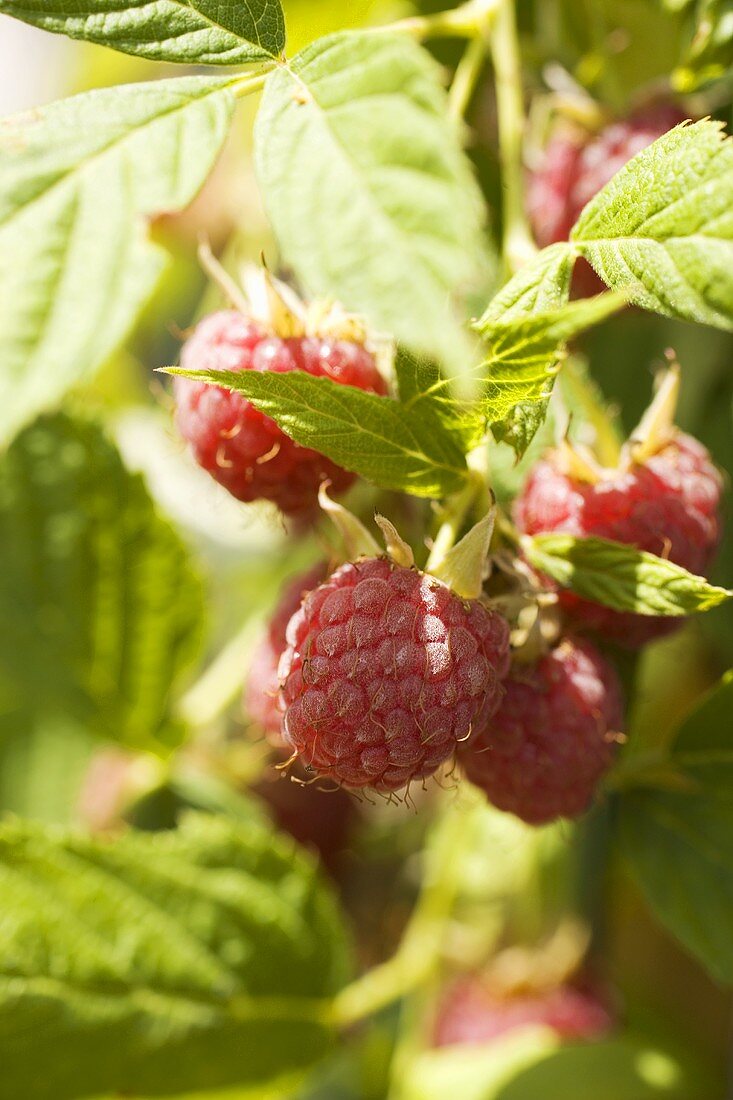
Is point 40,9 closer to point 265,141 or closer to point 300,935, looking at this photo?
point 265,141

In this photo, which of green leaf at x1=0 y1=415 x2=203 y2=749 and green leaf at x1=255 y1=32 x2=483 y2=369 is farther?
green leaf at x1=0 y1=415 x2=203 y2=749

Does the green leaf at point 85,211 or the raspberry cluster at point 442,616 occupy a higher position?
the green leaf at point 85,211

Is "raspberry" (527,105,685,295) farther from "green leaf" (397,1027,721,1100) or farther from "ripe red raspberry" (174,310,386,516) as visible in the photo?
"green leaf" (397,1027,721,1100)

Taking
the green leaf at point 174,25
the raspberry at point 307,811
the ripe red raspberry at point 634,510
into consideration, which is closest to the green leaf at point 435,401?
the ripe red raspberry at point 634,510

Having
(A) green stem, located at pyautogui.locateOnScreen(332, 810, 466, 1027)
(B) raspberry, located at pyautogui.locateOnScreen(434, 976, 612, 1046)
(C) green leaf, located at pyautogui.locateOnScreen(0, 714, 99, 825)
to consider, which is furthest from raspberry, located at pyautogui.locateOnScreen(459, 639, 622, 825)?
(C) green leaf, located at pyautogui.locateOnScreen(0, 714, 99, 825)

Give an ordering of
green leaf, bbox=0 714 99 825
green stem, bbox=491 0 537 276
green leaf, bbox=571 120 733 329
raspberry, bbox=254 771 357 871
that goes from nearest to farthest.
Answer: green leaf, bbox=571 120 733 329
green stem, bbox=491 0 537 276
raspberry, bbox=254 771 357 871
green leaf, bbox=0 714 99 825

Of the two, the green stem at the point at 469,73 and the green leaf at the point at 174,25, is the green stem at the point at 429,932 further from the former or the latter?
the green leaf at the point at 174,25

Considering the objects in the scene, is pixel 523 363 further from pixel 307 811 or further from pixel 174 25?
pixel 307 811
